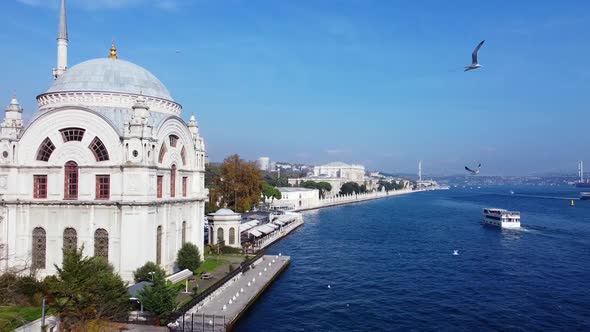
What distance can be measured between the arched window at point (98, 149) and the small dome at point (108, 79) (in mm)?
3743

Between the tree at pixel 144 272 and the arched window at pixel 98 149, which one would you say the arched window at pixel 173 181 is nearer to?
the arched window at pixel 98 149

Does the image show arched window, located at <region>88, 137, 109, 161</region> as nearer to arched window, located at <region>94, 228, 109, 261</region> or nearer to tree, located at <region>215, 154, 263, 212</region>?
arched window, located at <region>94, 228, 109, 261</region>

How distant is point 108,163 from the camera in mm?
29812

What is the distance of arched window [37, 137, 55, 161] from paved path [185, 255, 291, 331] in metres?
13.6

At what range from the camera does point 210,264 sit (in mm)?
39250

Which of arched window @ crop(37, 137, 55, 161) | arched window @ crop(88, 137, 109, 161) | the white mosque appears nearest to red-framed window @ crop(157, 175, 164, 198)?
the white mosque

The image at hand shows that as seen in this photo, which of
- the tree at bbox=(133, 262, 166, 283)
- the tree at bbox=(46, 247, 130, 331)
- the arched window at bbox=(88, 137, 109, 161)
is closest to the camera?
the tree at bbox=(46, 247, 130, 331)

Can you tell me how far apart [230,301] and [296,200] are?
97.1 m

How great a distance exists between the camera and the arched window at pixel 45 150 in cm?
3050

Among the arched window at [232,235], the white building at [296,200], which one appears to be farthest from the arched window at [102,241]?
the white building at [296,200]

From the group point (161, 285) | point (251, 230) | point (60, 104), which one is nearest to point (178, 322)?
point (161, 285)

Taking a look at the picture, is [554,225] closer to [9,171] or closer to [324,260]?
[324,260]

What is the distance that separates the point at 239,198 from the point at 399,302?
1599 inches

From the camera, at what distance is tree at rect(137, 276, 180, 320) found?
915 inches
